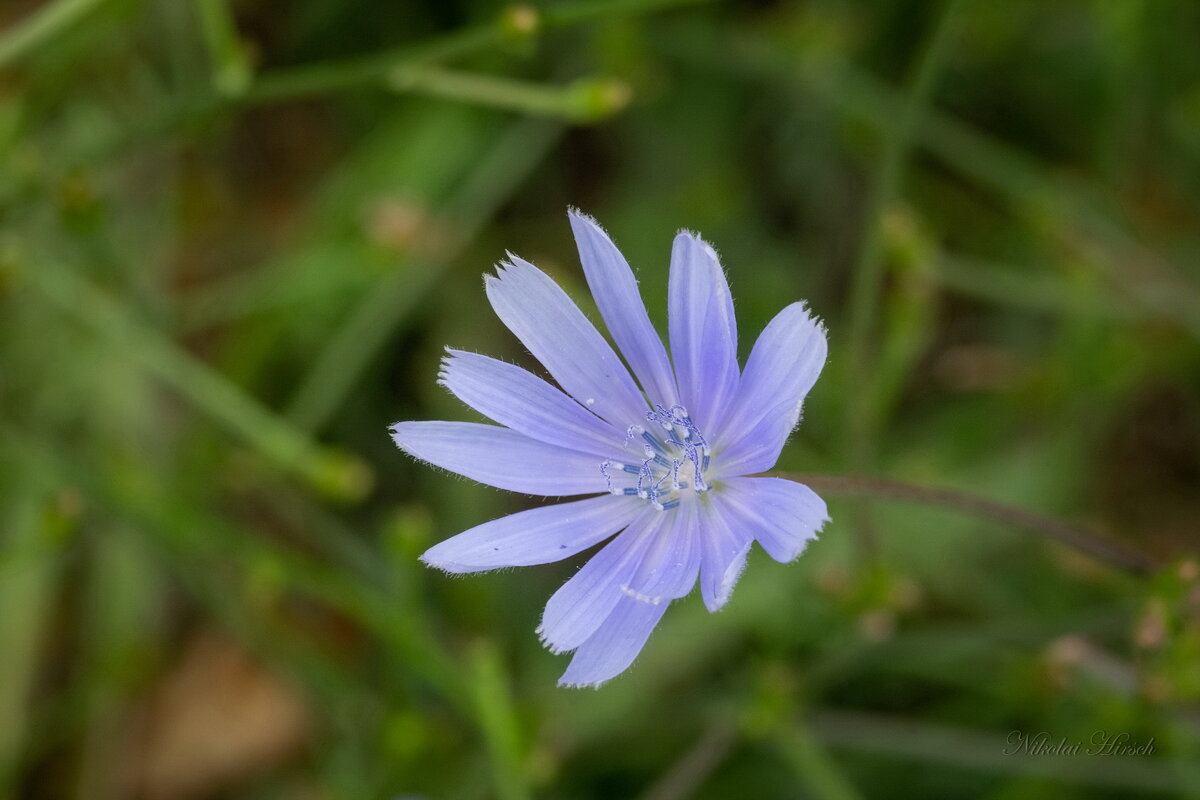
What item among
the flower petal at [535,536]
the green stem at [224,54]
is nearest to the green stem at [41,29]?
the green stem at [224,54]

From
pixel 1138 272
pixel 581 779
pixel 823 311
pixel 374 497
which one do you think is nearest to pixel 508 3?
pixel 823 311

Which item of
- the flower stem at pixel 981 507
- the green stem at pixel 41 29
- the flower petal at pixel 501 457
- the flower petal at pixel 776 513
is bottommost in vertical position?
the flower petal at pixel 776 513

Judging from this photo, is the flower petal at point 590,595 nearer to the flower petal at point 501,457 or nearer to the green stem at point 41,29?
the flower petal at point 501,457

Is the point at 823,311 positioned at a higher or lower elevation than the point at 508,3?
lower

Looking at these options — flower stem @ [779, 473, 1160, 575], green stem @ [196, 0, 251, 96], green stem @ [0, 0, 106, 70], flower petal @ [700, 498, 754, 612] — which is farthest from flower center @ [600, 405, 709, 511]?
green stem @ [0, 0, 106, 70]

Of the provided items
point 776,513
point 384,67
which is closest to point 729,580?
point 776,513

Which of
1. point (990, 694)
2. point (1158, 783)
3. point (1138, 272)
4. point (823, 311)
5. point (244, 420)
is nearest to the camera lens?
point (1158, 783)

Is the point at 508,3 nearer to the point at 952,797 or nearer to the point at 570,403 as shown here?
the point at 570,403

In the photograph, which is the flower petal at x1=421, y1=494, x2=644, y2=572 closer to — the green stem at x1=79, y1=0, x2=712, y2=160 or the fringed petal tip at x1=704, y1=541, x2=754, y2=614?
the fringed petal tip at x1=704, y1=541, x2=754, y2=614
